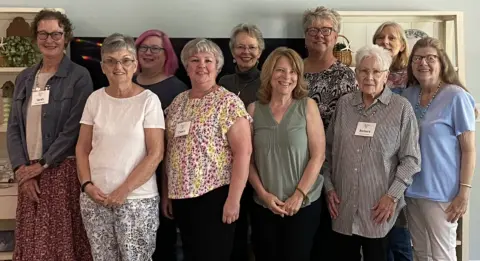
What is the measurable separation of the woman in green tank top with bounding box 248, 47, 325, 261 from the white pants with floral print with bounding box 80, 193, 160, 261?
518 millimetres

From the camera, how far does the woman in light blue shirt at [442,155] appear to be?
7.52ft

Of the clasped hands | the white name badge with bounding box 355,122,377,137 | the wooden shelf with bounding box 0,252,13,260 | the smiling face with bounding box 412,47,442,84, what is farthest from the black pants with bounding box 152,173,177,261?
the smiling face with bounding box 412,47,442,84

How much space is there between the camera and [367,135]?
2199 millimetres

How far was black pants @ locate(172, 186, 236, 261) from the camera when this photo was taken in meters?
2.11

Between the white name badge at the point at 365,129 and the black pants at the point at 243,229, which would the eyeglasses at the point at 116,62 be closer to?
the black pants at the point at 243,229

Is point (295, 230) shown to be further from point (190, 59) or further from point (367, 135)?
point (190, 59)

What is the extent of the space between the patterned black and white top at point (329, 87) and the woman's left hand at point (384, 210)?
1.72ft

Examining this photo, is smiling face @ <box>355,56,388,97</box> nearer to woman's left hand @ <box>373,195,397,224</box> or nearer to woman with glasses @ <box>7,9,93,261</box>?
woman's left hand @ <box>373,195,397,224</box>

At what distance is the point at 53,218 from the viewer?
239 cm

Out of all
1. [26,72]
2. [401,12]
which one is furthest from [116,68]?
[401,12]

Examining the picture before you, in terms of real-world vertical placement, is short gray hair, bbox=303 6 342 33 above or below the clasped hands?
above

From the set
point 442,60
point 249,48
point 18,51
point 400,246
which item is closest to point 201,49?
point 249,48

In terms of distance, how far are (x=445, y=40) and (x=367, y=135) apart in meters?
1.55

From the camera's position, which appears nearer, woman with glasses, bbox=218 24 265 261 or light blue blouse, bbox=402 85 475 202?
light blue blouse, bbox=402 85 475 202
